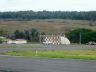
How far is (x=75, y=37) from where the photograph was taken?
9862cm

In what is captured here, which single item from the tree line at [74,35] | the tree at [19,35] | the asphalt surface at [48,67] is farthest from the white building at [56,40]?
the asphalt surface at [48,67]

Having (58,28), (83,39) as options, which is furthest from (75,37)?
(58,28)

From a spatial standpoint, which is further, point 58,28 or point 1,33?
point 58,28

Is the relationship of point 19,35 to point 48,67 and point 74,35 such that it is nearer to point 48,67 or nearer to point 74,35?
point 74,35

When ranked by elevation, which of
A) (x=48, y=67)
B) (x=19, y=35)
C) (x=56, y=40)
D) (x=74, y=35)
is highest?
(x=48, y=67)

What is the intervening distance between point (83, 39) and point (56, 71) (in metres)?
73.1

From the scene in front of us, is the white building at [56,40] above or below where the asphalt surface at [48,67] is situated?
below

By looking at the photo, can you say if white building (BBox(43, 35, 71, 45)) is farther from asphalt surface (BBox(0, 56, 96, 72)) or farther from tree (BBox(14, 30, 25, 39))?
asphalt surface (BBox(0, 56, 96, 72))

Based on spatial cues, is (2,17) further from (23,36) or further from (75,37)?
(75,37)

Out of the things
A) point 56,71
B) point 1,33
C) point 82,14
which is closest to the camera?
point 56,71

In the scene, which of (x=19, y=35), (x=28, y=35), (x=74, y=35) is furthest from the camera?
(x=19, y=35)

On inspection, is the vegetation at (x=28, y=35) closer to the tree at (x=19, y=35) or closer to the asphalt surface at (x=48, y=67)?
the tree at (x=19, y=35)

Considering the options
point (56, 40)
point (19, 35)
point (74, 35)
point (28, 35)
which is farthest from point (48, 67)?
point (19, 35)

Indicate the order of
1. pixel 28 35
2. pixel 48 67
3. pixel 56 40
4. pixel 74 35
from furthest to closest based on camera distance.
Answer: pixel 28 35 → pixel 74 35 → pixel 56 40 → pixel 48 67
